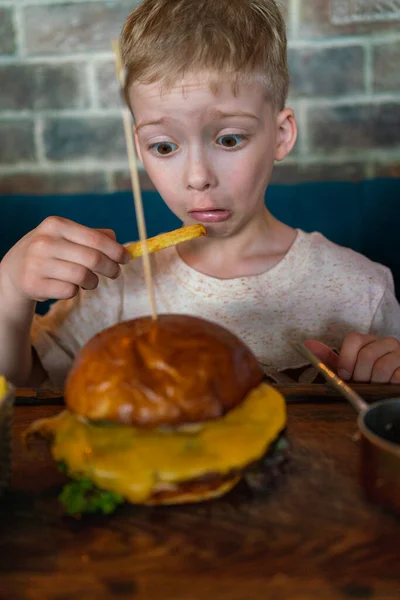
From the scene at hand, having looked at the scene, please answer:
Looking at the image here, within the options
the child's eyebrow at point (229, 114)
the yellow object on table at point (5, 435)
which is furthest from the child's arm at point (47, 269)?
the yellow object on table at point (5, 435)

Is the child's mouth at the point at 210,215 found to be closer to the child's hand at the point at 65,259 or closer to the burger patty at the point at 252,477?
the child's hand at the point at 65,259

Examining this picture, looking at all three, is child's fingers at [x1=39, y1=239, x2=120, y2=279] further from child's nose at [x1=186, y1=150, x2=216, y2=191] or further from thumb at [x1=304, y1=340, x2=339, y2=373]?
thumb at [x1=304, y1=340, x2=339, y2=373]

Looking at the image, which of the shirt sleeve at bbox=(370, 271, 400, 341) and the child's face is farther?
Answer: the shirt sleeve at bbox=(370, 271, 400, 341)

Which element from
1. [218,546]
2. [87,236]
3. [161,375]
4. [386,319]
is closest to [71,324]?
[87,236]

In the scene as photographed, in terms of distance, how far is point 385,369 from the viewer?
4.29 ft

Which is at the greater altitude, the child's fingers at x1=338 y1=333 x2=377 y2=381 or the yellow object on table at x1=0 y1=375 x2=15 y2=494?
the yellow object on table at x1=0 y1=375 x2=15 y2=494

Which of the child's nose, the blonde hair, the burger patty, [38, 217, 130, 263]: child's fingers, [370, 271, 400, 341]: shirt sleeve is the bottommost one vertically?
[370, 271, 400, 341]: shirt sleeve

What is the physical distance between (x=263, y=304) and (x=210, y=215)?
1.08 feet

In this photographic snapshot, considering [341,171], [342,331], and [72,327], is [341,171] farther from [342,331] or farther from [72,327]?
[72,327]

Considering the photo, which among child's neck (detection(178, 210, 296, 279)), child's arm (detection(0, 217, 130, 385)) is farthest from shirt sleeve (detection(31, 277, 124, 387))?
child's neck (detection(178, 210, 296, 279))

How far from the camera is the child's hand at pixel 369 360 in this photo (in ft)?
4.29

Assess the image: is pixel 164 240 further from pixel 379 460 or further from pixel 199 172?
pixel 379 460

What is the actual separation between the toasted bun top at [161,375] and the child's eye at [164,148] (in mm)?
725

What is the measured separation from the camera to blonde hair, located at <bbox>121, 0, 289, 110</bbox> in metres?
1.50
